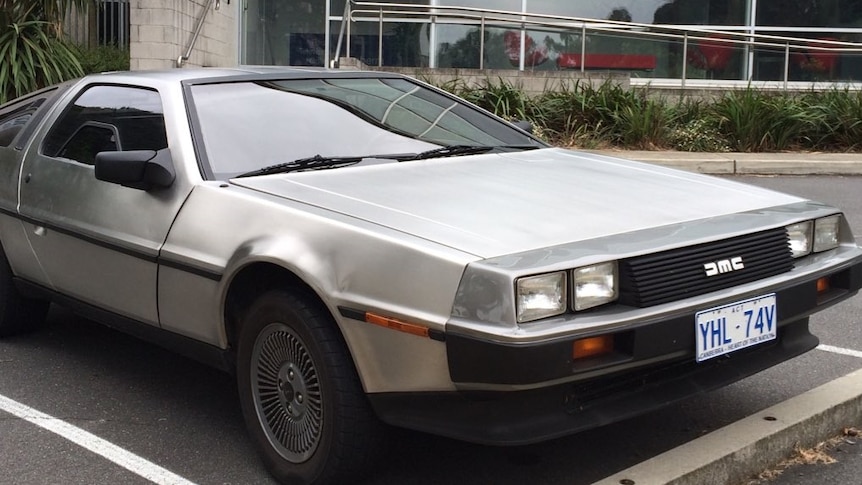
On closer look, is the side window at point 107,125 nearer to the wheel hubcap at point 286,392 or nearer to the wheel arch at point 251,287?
the wheel arch at point 251,287

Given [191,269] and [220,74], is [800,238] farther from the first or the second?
[220,74]

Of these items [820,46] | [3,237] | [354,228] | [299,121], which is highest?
[820,46]

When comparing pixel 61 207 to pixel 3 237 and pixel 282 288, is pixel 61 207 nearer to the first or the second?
pixel 3 237

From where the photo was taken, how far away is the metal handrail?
15219 millimetres

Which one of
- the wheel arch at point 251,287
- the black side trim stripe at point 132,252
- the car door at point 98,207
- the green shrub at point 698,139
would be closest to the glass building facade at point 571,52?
the green shrub at point 698,139

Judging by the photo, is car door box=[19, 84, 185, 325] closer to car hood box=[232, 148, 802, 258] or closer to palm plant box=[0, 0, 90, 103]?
car hood box=[232, 148, 802, 258]

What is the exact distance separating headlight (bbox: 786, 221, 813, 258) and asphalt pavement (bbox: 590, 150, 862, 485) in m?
0.58

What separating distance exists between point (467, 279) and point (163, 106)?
6.06 feet

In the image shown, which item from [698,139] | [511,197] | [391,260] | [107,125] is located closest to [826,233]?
[511,197]

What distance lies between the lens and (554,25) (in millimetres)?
15312

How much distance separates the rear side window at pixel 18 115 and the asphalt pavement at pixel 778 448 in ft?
11.4

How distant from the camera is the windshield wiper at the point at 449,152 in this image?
3980 mm

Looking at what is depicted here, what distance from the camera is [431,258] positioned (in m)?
2.78

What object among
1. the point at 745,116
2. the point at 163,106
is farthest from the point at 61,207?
the point at 745,116
